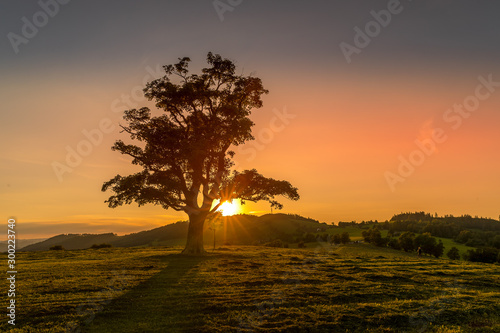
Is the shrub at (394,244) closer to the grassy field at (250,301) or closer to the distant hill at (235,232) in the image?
the distant hill at (235,232)

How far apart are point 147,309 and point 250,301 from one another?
210 inches

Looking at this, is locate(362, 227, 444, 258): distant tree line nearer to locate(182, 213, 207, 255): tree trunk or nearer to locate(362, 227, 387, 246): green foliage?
locate(362, 227, 387, 246): green foliage

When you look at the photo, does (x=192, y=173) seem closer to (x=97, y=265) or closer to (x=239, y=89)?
(x=239, y=89)

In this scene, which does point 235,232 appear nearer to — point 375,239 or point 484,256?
point 375,239

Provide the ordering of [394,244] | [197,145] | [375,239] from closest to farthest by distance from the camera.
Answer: [197,145], [375,239], [394,244]

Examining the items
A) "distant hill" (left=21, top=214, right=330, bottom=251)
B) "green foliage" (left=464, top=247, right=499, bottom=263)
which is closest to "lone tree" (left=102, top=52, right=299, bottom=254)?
"green foliage" (left=464, top=247, right=499, bottom=263)

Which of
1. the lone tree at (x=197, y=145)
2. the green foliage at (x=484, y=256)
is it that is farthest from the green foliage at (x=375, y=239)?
the lone tree at (x=197, y=145)

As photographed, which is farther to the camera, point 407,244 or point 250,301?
point 407,244

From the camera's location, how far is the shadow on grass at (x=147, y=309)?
14547 millimetres

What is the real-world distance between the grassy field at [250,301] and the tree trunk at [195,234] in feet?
41.4

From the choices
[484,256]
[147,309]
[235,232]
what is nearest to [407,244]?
[484,256]

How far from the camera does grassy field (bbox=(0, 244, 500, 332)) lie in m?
14.9

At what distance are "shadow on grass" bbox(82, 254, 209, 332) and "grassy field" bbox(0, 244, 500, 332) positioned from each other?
0.05 metres

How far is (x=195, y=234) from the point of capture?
42.8 meters
